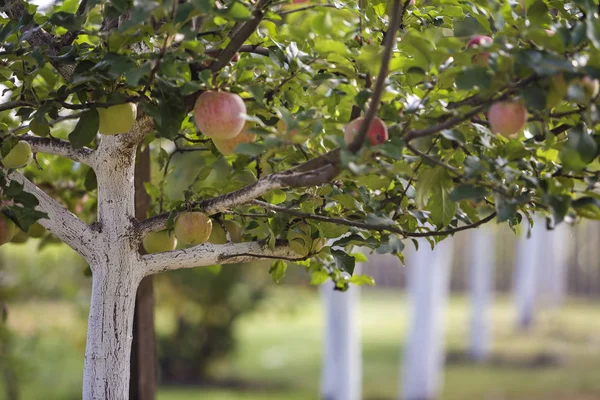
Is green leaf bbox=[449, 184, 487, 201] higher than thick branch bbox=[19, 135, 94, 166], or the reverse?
thick branch bbox=[19, 135, 94, 166]

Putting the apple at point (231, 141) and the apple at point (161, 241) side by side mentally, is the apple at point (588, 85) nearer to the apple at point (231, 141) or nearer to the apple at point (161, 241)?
the apple at point (231, 141)

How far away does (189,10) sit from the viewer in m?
0.89

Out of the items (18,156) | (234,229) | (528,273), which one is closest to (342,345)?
(234,229)

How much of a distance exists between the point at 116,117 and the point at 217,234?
13.9 inches

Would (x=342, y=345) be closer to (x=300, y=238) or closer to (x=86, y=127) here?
(x=300, y=238)

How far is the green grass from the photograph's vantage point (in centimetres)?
559

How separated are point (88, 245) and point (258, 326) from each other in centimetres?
863

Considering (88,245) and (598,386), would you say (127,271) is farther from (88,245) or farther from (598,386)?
(598,386)

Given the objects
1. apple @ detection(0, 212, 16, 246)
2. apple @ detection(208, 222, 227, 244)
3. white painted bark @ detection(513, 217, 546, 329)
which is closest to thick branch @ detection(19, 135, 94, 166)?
apple @ detection(0, 212, 16, 246)

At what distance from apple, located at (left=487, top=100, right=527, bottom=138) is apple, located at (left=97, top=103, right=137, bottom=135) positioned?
0.51 meters

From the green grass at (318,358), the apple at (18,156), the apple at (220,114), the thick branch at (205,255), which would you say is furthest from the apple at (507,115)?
the green grass at (318,358)

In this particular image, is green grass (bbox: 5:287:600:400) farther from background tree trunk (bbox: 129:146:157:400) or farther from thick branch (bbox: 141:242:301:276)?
thick branch (bbox: 141:242:301:276)

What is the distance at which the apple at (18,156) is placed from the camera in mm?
1181

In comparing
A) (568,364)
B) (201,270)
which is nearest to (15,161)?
(201,270)
